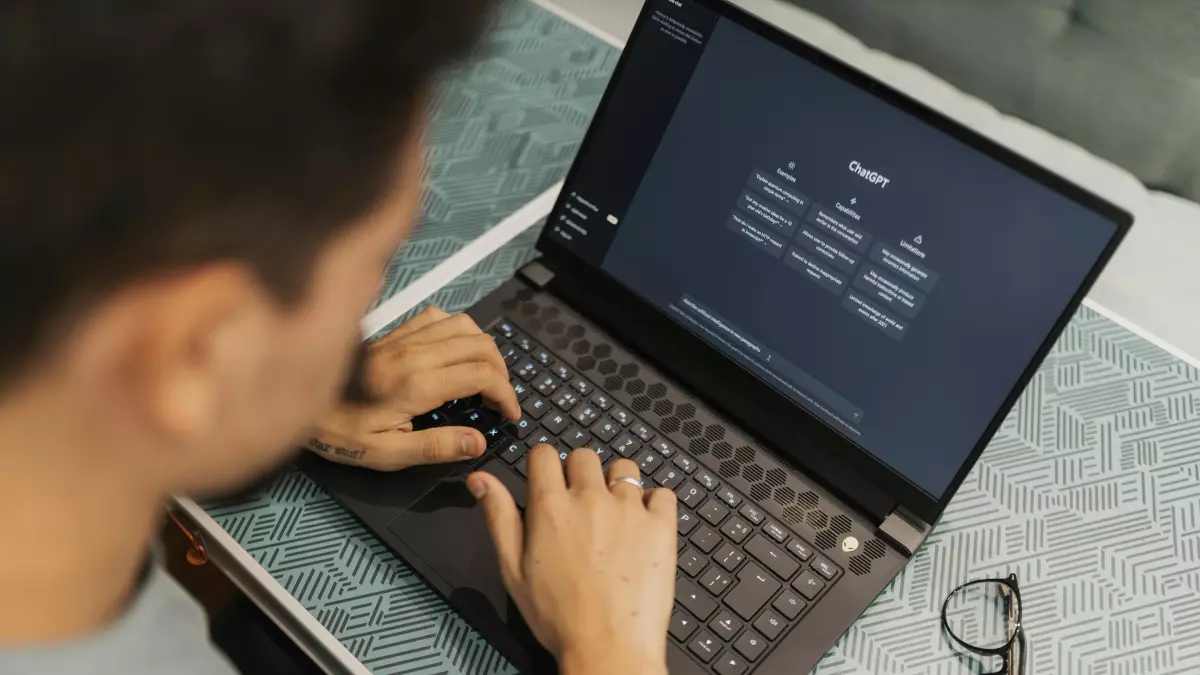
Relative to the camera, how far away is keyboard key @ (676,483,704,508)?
73 centimetres

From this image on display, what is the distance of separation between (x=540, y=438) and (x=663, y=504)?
13cm

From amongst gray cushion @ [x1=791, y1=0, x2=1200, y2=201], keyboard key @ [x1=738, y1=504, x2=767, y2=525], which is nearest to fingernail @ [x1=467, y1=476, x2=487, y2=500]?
keyboard key @ [x1=738, y1=504, x2=767, y2=525]

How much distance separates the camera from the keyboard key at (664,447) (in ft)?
2.48

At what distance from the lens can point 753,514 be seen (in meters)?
0.72

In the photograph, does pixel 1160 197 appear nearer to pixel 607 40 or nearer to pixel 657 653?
pixel 607 40

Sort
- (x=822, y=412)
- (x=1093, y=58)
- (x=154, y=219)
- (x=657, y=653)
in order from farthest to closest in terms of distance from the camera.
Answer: (x=1093, y=58), (x=822, y=412), (x=657, y=653), (x=154, y=219)

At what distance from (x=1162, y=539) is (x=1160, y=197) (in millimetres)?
550

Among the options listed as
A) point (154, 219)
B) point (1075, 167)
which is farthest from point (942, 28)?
point (154, 219)

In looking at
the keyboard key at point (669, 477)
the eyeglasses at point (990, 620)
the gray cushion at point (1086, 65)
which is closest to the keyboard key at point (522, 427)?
the keyboard key at point (669, 477)

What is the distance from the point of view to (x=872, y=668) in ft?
2.23

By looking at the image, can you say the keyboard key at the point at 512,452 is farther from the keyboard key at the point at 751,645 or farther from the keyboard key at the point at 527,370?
the keyboard key at the point at 751,645

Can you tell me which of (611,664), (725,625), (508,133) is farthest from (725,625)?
(508,133)

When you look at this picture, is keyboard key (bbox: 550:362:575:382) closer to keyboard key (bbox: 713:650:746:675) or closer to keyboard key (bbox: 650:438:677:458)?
keyboard key (bbox: 650:438:677:458)

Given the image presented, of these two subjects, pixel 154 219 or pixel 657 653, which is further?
pixel 657 653
